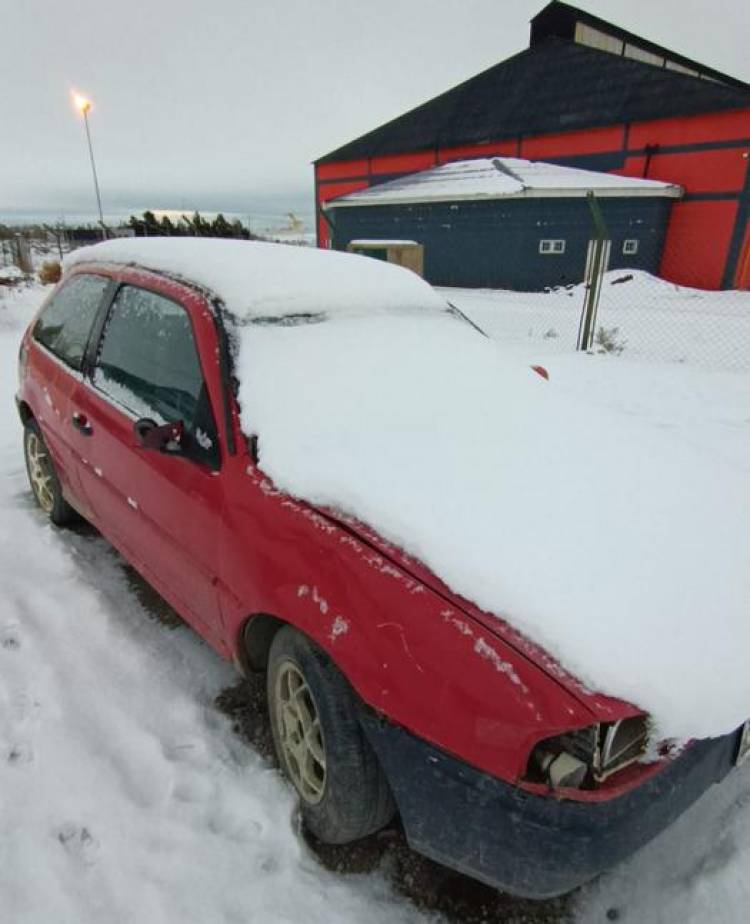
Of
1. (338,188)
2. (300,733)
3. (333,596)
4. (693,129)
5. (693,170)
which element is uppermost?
(693,129)

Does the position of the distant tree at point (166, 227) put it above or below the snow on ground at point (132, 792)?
above

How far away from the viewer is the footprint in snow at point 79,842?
1.74 m

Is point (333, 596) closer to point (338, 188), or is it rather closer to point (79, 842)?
point (79, 842)

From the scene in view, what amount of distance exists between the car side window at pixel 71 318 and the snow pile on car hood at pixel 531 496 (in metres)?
1.23

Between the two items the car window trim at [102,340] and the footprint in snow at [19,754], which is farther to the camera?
the car window trim at [102,340]

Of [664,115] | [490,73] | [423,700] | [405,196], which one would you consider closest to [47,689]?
[423,700]

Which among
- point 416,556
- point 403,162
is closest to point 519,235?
point 403,162

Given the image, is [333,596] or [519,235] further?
[519,235]

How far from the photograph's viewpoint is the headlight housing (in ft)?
4.24

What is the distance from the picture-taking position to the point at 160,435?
1981 mm

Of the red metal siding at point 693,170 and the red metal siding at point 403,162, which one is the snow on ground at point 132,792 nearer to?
the red metal siding at point 693,170

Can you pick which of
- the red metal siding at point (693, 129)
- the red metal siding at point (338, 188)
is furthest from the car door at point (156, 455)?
the red metal siding at point (338, 188)

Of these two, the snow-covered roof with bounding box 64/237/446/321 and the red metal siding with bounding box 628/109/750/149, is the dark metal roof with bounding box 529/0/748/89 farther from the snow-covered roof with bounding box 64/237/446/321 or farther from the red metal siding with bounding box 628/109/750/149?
the snow-covered roof with bounding box 64/237/446/321

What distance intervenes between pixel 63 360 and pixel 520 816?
2.94 meters
